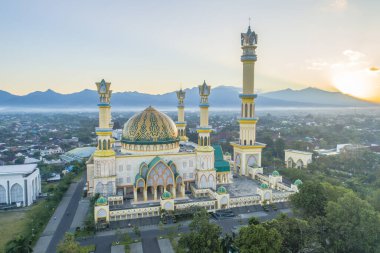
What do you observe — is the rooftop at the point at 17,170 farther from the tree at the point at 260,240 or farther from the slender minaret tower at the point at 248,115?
the tree at the point at 260,240

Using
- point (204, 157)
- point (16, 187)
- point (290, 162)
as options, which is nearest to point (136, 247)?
point (204, 157)

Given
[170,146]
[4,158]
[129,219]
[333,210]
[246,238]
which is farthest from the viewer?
[4,158]

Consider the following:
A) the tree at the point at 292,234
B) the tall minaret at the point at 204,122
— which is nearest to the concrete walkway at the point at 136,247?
the tree at the point at 292,234

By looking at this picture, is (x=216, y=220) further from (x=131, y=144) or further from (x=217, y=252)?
(x=131, y=144)

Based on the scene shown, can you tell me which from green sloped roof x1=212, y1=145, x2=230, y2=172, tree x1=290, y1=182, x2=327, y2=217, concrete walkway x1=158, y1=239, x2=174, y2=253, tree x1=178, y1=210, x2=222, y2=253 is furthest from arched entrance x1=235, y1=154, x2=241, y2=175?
tree x1=178, y1=210, x2=222, y2=253

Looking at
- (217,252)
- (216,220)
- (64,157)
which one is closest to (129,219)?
Answer: (216,220)

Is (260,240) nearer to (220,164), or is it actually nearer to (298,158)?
(220,164)
